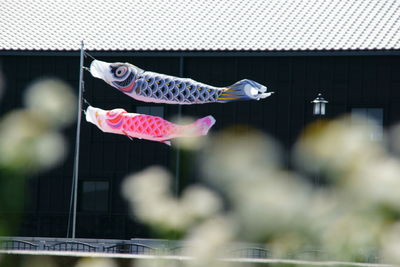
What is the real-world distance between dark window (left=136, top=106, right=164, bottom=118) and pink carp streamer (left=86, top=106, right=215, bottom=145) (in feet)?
2.45

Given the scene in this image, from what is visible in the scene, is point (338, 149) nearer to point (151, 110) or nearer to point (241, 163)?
point (241, 163)

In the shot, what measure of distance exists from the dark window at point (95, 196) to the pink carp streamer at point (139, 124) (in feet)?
5.79

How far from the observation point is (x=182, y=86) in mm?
28219

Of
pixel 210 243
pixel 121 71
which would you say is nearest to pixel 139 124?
pixel 121 71

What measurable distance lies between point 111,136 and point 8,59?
13.1 ft

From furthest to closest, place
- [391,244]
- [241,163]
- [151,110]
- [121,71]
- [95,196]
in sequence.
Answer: [151,110] → [95,196] → [121,71] → [241,163] → [391,244]

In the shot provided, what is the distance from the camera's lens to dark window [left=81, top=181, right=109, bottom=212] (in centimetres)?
2881

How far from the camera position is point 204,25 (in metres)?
30.2

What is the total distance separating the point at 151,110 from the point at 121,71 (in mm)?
1725

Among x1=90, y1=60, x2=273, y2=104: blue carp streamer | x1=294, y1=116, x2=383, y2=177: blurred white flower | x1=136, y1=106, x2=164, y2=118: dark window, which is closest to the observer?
x1=294, y1=116, x2=383, y2=177: blurred white flower

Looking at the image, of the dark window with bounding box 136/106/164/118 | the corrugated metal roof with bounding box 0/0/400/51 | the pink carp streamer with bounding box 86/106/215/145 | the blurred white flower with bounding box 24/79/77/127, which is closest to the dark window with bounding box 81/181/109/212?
the pink carp streamer with bounding box 86/106/215/145

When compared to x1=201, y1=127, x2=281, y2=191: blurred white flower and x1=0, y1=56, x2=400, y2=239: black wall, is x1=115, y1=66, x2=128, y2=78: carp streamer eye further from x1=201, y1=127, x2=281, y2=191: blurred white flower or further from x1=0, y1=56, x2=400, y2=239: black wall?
x1=201, y1=127, x2=281, y2=191: blurred white flower

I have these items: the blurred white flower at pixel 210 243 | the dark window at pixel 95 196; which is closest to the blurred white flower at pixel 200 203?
the blurred white flower at pixel 210 243

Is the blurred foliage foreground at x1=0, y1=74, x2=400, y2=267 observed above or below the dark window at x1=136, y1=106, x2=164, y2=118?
below
